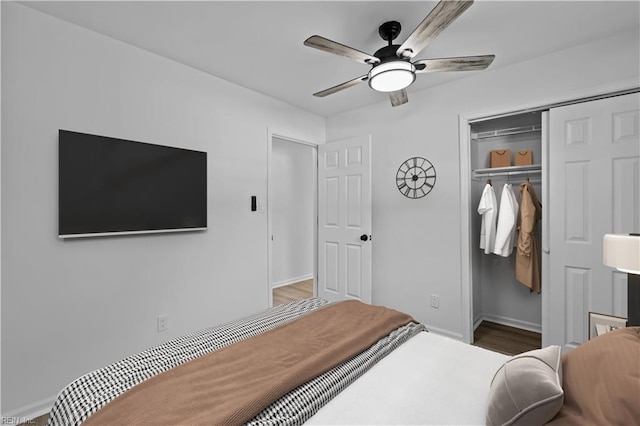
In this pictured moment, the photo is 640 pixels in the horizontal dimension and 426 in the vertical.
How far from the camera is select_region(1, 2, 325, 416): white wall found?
6.09ft

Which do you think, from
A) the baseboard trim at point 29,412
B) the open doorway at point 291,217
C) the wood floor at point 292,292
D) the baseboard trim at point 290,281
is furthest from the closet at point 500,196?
the baseboard trim at point 29,412

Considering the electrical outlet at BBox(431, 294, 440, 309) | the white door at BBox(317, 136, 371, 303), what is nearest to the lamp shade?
the electrical outlet at BBox(431, 294, 440, 309)

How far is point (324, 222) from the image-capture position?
3.89 m

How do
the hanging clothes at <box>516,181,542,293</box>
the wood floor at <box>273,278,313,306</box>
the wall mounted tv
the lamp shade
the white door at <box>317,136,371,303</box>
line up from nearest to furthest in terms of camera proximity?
the lamp shade
the wall mounted tv
the hanging clothes at <box>516,181,542,293</box>
the white door at <box>317,136,371,303</box>
the wood floor at <box>273,278,313,306</box>

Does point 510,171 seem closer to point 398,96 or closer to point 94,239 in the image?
point 398,96

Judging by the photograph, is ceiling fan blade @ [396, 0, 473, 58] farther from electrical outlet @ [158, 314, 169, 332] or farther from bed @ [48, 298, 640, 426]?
electrical outlet @ [158, 314, 169, 332]

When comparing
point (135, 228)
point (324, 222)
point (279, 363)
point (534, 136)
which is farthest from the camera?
point (324, 222)

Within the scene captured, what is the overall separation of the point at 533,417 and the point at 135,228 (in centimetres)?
252

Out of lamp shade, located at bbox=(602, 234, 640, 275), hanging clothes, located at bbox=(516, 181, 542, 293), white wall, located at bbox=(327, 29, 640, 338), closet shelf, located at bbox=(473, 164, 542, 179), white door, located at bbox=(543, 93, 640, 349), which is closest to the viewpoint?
lamp shade, located at bbox=(602, 234, 640, 275)

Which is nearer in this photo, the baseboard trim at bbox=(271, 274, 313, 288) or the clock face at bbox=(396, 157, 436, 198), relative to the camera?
the clock face at bbox=(396, 157, 436, 198)

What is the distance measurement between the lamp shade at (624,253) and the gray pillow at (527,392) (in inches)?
28.0

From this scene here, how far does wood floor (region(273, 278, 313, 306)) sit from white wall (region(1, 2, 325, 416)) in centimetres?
132

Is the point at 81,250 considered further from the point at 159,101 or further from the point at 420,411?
the point at 420,411

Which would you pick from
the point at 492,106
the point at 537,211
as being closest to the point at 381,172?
the point at 492,106
